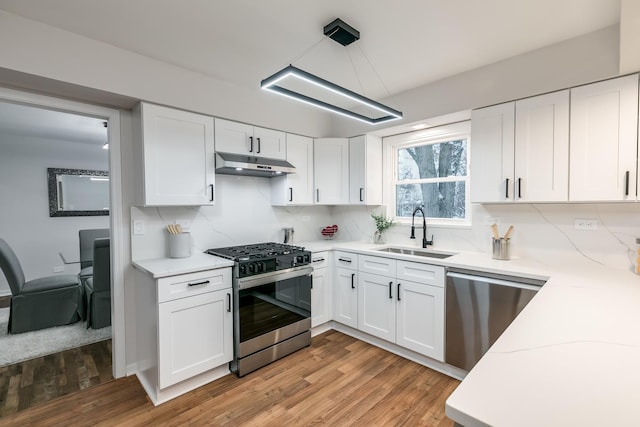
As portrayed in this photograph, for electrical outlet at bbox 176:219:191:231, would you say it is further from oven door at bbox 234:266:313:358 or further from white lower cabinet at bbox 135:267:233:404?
oven door at bbox 234:266:313:358

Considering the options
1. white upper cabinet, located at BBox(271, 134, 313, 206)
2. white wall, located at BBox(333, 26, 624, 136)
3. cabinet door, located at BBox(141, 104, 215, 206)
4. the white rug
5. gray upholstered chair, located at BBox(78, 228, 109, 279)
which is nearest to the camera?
white wall, located at BBox(333, 26, 624, 136)

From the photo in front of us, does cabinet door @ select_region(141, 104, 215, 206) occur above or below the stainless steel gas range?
above

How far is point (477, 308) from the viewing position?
232 centimetres

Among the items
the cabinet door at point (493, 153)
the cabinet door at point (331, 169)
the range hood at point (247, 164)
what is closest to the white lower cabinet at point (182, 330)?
the range hood at point (247, 164)

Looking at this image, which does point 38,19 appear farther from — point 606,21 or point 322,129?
point 606,21

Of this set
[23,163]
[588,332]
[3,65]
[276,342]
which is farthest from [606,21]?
[23,163]

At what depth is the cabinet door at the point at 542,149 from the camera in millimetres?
2246

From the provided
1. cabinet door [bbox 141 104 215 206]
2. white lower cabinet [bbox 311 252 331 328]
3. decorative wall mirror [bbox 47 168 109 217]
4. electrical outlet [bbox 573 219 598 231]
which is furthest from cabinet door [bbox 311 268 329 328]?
decorative wall mirror [bbox 47 168 109 217]

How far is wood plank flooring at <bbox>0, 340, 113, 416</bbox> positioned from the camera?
2.22m

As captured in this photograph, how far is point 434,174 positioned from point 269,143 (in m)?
1.89

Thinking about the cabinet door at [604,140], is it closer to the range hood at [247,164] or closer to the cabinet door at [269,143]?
the range hood at [247,164]

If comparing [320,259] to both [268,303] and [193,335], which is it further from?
[193,335]

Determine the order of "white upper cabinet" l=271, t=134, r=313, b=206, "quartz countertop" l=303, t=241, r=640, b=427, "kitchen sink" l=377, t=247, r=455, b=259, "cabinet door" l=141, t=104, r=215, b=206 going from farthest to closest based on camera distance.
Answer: "white upper cabinet" l=271, t=134, r=313, b=206 < "kitchen sink" l=377, t=247, r=455, b=259 < "cabinet door" l=141, t=104, r=215, b=206 < "quartz countertop" l=303, t=241, r=640, b=427

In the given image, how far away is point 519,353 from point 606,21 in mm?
2441
